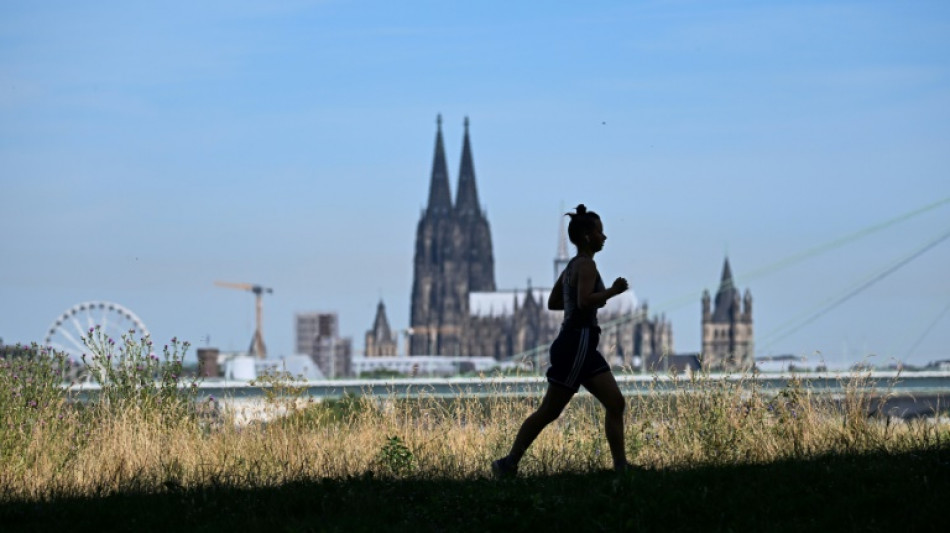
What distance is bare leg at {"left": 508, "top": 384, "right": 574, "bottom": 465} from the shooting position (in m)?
8.67

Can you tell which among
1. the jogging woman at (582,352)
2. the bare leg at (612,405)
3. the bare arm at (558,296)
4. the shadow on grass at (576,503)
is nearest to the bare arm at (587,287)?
the jogging woman at (582,352)

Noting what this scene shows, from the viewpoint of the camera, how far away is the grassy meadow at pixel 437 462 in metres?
7.49

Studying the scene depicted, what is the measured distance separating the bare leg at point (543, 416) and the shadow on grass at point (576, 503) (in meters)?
0.31

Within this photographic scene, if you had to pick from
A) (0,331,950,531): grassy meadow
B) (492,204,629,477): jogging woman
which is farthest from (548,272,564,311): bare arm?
(0,331,950,531): grassy meadow

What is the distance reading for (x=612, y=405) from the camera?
8.59 m

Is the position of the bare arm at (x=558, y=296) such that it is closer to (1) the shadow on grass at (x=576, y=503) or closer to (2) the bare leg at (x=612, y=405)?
(2) the bare leg at (x=612, y=405)

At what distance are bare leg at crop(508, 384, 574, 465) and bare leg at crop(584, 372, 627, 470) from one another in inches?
6.0

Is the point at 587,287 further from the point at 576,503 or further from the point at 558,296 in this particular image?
the point at 576,503

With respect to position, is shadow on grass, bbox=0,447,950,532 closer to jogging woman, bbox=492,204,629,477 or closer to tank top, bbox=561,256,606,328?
jogging woman, bbox=492,204,629,477

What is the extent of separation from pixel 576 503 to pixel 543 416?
1.23 metres

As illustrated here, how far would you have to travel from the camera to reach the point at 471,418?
11961 mm

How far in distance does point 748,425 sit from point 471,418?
2.51 metres

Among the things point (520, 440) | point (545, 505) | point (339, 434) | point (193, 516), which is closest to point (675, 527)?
point (545, 505)

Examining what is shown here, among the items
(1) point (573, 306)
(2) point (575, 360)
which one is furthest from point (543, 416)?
(1) point (573, 306)
